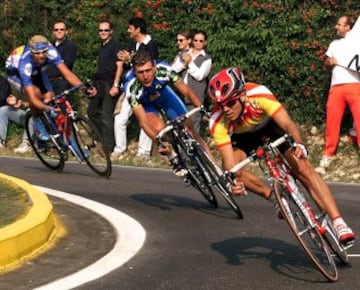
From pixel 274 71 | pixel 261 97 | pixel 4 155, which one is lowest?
pixel 4 155

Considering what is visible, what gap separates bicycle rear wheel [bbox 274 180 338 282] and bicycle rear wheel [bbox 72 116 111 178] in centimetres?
596

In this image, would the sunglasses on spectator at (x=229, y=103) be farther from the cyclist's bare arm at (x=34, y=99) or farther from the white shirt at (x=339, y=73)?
the white shirt at (x=339, y=73)

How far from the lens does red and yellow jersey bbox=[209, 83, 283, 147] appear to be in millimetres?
8828

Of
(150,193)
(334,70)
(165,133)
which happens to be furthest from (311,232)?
(334,70)

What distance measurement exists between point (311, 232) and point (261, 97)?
119cm

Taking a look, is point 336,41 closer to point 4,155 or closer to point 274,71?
point 274,71

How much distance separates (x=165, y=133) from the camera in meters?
11.4

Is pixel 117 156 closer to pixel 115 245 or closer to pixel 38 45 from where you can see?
pixel 38 45

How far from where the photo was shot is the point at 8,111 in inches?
769

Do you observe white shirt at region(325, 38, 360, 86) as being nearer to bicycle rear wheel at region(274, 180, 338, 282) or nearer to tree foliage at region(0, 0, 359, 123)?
tree foliage at region(0, 0, 359, 123)

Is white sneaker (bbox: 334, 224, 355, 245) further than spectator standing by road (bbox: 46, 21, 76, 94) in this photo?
No

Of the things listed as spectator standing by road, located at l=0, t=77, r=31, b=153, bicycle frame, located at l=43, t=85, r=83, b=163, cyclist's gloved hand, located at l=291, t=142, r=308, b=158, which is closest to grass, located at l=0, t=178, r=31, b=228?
bicycle frame, located at l=43, t=85, r=83, b=163

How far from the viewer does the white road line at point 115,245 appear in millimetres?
8297

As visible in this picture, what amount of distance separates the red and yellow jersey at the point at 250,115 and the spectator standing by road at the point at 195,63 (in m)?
7.40
